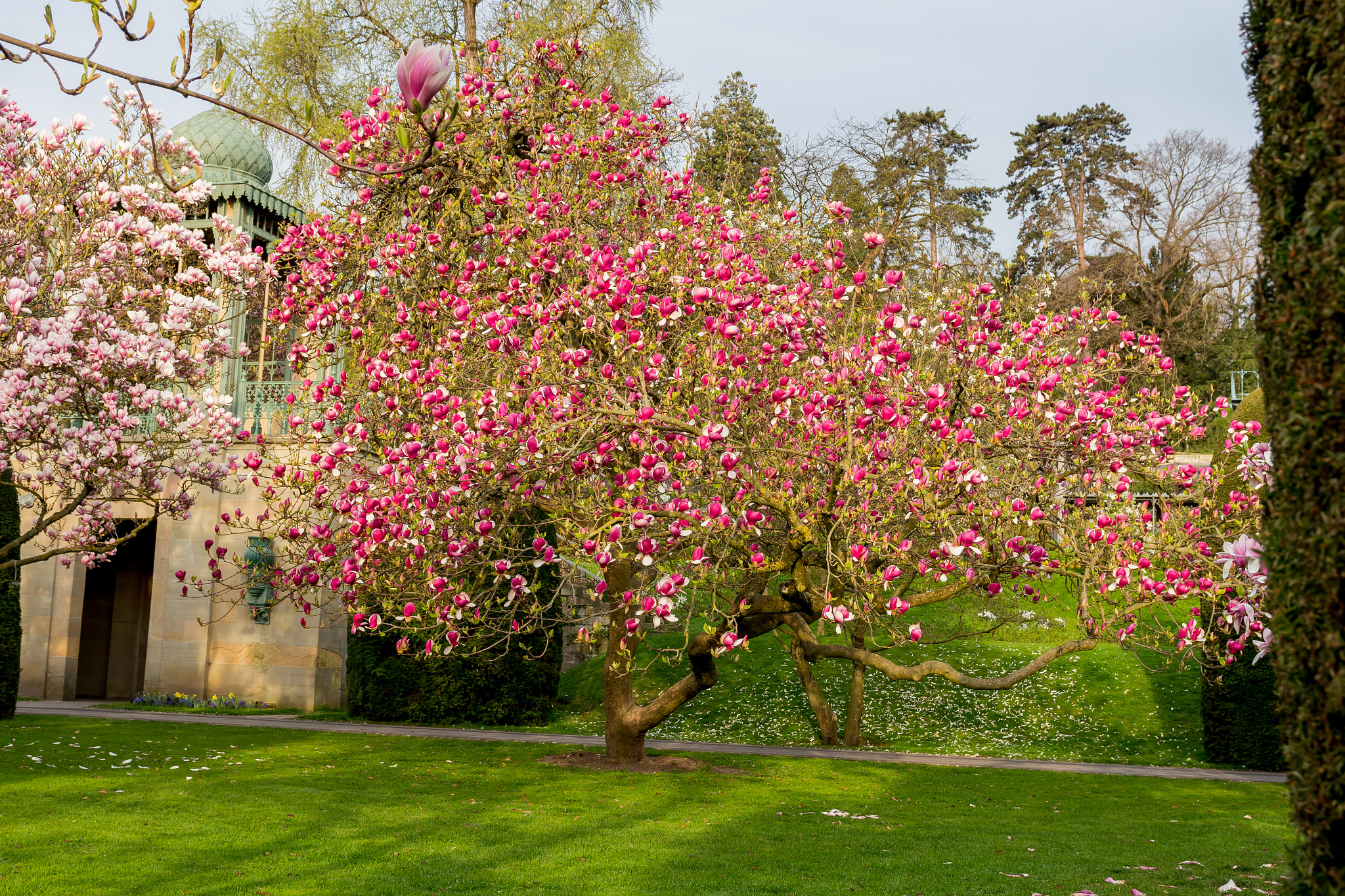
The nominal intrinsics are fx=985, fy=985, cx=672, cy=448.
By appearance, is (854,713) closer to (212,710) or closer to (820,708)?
(820,708)

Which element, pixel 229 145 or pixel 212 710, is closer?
pixel 212 710

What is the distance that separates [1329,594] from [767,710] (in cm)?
1596

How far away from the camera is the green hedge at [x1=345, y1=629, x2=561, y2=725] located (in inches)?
666

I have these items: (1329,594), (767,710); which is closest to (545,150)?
(1329,594)

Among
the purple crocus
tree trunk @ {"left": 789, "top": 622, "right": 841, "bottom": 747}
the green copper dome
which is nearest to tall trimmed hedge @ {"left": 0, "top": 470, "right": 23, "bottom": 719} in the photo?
the green copper dome

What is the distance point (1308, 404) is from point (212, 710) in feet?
59.1

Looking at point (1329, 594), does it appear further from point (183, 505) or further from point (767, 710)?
point (767, 710)

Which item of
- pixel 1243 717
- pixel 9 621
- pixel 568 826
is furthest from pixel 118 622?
pixel 1243 717

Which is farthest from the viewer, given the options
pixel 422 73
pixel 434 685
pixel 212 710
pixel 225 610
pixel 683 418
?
pixel 225 610

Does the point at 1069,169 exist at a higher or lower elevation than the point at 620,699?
higher

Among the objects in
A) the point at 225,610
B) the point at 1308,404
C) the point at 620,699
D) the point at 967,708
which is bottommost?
the point at 967,708

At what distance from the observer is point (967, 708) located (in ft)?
60.6

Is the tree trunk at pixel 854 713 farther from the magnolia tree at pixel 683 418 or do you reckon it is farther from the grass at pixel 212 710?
the grass at pixel 212 710

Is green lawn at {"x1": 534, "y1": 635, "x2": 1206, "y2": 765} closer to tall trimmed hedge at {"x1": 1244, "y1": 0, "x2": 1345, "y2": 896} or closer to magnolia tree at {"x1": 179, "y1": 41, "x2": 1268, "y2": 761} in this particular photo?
magnolia tree at {"x1": 179, "y1": 41, "x2": 1268, "y2": 761}
